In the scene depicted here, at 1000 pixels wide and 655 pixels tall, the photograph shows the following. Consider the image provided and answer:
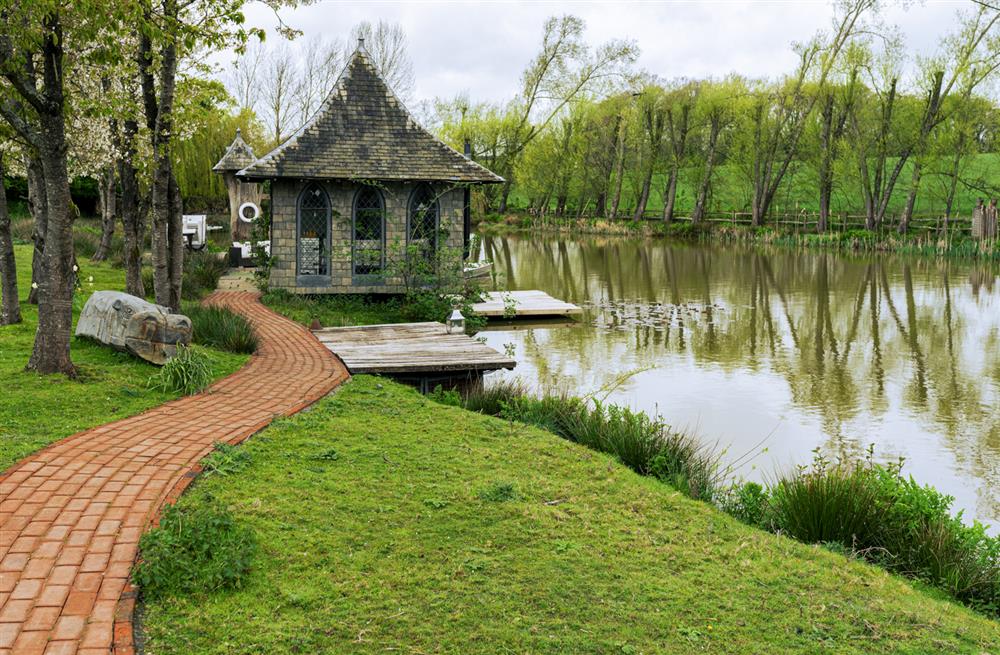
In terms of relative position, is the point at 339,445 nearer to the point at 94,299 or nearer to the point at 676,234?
the point at 94,299

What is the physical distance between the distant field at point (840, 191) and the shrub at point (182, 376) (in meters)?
39.0

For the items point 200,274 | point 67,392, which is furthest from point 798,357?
point 200,274

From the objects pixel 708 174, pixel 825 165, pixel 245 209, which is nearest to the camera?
pixel 245 209

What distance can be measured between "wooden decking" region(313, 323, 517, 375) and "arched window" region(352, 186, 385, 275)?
384 cm

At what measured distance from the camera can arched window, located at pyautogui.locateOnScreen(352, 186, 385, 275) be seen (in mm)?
18703

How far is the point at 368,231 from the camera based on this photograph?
1892 centimetres

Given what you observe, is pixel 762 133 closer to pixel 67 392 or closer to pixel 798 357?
pixel 798 357

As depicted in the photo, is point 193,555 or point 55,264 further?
point 55,264

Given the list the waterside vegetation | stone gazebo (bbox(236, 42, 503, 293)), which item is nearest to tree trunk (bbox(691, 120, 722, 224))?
stone gazebo (bbox(236, 42, 503, 293))

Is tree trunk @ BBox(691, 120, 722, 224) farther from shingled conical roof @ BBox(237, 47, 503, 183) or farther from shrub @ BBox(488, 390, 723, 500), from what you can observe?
shrub @ BBox(488, 390, 723, 500)

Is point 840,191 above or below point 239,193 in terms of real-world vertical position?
above

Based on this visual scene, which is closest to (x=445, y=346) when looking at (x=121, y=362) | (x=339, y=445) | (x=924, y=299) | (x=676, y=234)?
(x=121, y=362)

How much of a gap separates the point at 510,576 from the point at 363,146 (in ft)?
48.2

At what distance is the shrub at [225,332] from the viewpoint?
1231 centimetres
